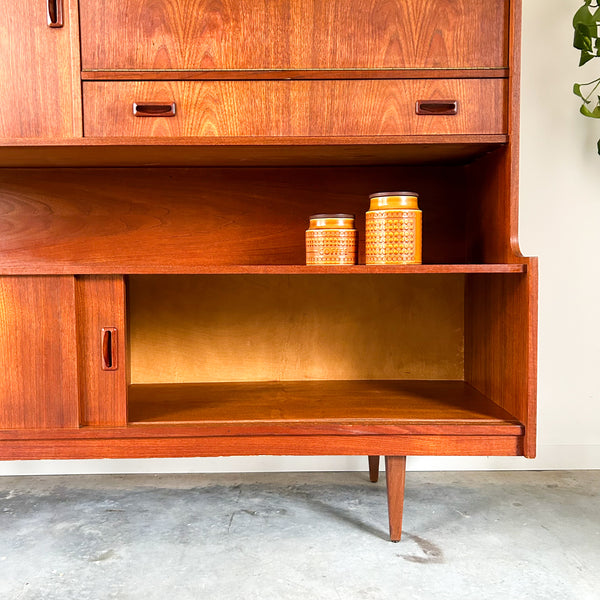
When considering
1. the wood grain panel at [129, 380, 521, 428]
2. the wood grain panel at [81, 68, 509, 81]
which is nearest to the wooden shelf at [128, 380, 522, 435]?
the wood grain panel at [129, 380, 521, 428]

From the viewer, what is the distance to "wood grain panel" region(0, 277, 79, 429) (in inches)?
43.5

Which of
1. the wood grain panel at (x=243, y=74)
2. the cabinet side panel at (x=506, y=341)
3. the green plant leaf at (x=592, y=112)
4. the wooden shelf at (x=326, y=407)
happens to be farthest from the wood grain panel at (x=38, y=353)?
the green plant leaf at (x=592, y=112)

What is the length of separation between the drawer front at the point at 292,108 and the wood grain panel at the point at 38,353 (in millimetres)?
324

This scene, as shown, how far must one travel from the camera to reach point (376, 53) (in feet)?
3.69

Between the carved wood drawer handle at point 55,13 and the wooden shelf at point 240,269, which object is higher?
the carved wood drawer handle at point 55,13

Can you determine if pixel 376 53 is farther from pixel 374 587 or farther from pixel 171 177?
pixel 374 587

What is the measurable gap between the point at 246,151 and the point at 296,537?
0.83 meters

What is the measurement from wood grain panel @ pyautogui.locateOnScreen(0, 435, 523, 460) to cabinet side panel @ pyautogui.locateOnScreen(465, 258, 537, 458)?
0.09m

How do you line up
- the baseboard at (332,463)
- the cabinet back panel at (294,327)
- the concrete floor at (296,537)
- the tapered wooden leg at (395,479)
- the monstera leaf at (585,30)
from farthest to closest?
the baseboard at (332,463) < the cabinet back panel at (294,327) < the monstera leaf at (585,30) < the tapered wooden leg at (395,479) < the concrete floor at (296,537)

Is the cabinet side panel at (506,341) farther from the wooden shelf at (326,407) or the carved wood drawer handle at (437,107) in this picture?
the carved wood drawer handle at (437,107)

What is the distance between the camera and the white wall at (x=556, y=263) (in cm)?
158

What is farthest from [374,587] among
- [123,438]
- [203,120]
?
[203,120]

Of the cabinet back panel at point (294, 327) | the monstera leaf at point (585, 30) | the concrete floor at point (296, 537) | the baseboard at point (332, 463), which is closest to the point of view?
the concrete floor at point (296, 537)

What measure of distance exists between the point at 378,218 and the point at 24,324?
0.72m
